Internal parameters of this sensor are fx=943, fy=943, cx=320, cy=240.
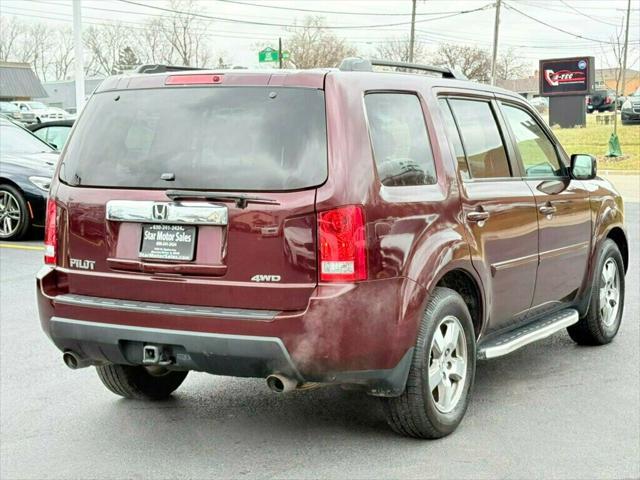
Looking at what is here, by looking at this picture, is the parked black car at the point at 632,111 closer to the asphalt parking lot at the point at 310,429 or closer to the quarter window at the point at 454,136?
the asphalt parking lot at the point at 310,429

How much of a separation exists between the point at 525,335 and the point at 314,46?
7732 cm

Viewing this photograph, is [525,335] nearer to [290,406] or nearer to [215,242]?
[290,406]

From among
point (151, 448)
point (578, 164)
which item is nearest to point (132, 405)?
point (151, 448)

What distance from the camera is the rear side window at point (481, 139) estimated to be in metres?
5.25

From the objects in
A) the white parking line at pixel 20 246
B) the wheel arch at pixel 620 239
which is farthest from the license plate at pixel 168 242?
the white parking line at pixel 20 246

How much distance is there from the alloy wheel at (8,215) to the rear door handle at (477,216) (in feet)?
30.1

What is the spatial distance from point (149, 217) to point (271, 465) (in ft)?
4.26

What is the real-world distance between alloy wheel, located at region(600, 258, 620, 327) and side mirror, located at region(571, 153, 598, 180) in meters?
0.79

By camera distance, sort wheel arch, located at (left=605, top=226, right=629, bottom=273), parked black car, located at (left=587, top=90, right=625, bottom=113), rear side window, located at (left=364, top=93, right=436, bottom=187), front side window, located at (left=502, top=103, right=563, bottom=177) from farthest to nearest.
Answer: parked black car, located at (left=587, top=90, right=625, bottom=113), wheel arch, located at (left=605, top=226, right=629, bottom=273), front side window, located at (left=502, top=103, right=563, bottom=177), rear side window, located at (left=364, top=93, right=436, bottom=187)

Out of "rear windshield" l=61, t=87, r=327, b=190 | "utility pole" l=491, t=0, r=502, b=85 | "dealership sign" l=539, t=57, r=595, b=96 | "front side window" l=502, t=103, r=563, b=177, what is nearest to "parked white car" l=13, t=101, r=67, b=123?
"utility pole" l=491, t=0, r=502, b=85

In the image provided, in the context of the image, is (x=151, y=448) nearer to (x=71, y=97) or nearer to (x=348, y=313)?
(x=348, y=313)

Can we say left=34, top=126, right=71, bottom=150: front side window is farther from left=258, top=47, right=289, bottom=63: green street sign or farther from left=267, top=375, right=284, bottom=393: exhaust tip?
left=258, top=47, right=289, bottom=63: green street sign

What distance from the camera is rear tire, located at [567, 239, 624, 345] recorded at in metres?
6.65

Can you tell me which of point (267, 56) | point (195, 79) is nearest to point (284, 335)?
point (195, 79)
